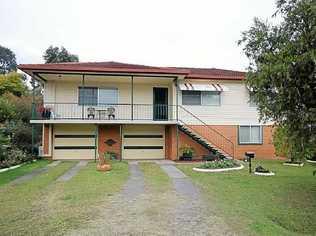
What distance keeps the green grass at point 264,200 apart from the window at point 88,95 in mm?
9735

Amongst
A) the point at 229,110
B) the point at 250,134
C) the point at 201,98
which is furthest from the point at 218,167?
the point at 250,134

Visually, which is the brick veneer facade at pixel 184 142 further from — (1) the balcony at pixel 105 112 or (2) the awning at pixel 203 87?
(2) the awning at pixel 203 87

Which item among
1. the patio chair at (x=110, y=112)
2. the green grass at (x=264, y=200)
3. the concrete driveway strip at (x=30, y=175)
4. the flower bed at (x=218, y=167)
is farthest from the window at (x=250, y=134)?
the concrete driveway strip at (x=30, y=175)

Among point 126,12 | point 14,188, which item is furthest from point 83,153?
point 14,188

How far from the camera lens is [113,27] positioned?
28594 millimetres

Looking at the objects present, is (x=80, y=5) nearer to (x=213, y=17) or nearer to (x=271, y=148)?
(x=213, y=17)

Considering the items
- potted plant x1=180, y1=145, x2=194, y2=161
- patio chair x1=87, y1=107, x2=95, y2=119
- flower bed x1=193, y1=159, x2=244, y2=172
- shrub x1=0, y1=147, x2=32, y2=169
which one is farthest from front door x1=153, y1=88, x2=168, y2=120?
shrub x1=0, y1=147, x2=32, y2=169

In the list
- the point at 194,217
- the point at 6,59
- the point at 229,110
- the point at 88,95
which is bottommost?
the point at 194,217

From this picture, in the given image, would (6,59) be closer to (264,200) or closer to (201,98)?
(201,98)

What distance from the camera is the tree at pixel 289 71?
28.5ft

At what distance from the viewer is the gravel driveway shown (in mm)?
7367

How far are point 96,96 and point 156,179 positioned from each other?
10739mm

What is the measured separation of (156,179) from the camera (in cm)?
1422

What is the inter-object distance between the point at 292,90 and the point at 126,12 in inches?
555
